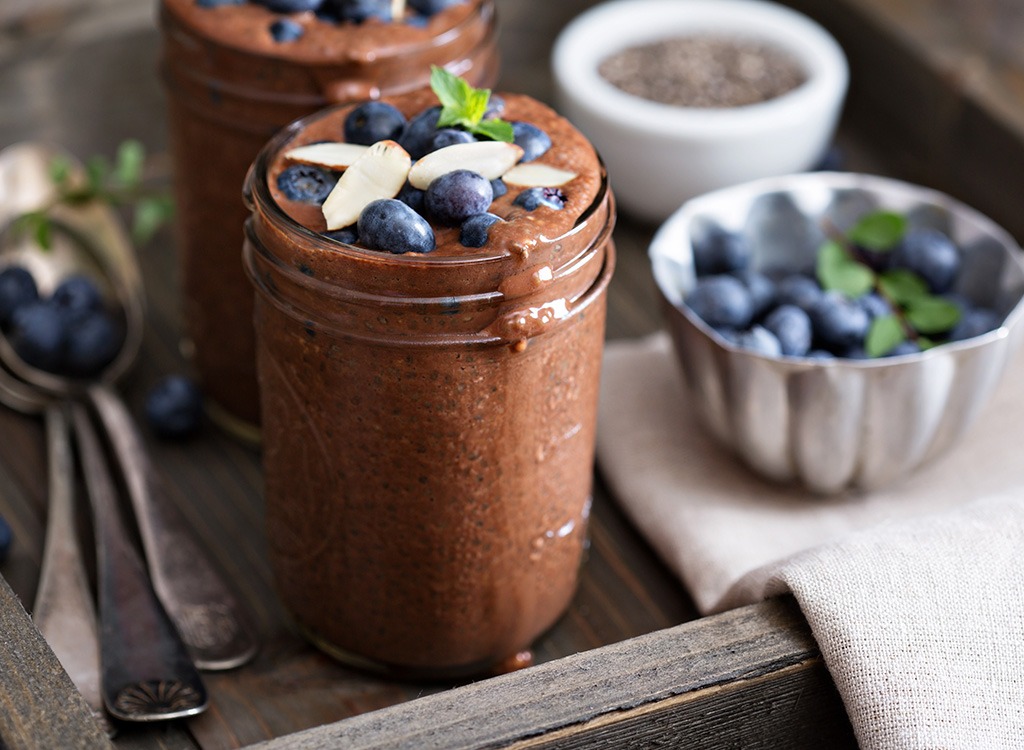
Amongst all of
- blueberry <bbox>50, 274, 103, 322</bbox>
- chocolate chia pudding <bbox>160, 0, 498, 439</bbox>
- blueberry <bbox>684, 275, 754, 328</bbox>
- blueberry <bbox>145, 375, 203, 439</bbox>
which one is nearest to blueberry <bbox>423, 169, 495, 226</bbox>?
chocolate chia pudding <bbox>160, 0, 498, 439</bbox>

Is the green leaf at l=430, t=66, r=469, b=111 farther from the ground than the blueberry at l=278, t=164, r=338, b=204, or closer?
farther from the ground

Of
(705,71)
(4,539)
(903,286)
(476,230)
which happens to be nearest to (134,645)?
(4,539)

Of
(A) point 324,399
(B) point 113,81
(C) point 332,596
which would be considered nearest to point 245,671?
(C) point 332,596

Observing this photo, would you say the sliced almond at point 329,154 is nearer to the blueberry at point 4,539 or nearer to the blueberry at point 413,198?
the blueberry at point 413,198

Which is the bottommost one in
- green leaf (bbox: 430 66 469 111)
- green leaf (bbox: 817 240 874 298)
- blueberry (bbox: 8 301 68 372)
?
blueberry (bbox: 8 301 68 372)

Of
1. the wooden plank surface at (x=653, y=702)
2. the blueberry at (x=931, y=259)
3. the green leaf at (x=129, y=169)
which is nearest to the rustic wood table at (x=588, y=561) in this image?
the wooden plank surface at (x=653, y=702)

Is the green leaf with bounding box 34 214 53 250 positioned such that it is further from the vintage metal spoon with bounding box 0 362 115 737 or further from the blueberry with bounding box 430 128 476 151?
the blueberry with bounding box 430 128 476 151
